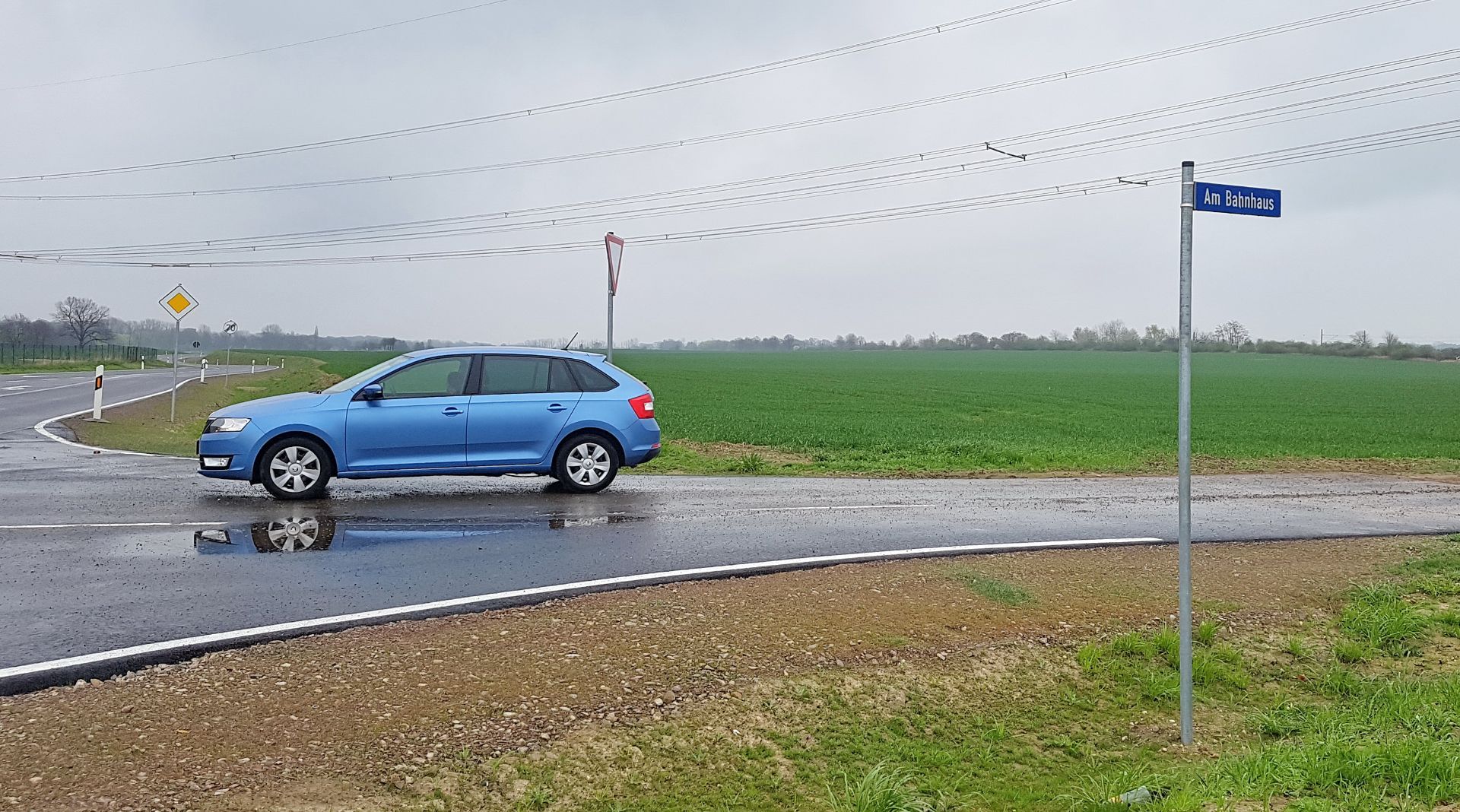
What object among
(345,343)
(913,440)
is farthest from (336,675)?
(345,343)

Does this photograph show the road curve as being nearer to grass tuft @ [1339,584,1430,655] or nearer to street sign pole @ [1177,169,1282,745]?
grass tuft @ [1339,584,1430,655]

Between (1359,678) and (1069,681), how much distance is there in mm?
1751

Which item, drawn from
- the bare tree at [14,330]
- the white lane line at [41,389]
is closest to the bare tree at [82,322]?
the bare tree at [14,330]

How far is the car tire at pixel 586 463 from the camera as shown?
11.5m

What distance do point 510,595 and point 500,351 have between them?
5361 millimetres

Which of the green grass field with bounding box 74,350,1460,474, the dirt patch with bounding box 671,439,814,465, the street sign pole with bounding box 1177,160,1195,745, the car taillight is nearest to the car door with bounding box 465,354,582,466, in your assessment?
the car taillight

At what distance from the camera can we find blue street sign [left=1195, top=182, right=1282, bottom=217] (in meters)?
4.80

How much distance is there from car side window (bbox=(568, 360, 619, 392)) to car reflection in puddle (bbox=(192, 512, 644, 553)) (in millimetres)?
2302

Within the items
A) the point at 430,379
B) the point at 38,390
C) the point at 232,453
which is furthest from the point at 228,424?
the point at 38,390

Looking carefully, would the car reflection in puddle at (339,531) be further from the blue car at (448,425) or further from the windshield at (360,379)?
the windshield at (360,379)

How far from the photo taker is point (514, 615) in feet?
19.7

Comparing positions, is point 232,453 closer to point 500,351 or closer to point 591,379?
point 500,351

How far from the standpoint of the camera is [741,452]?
63.4 feet

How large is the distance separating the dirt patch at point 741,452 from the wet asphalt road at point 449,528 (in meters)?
3.41
